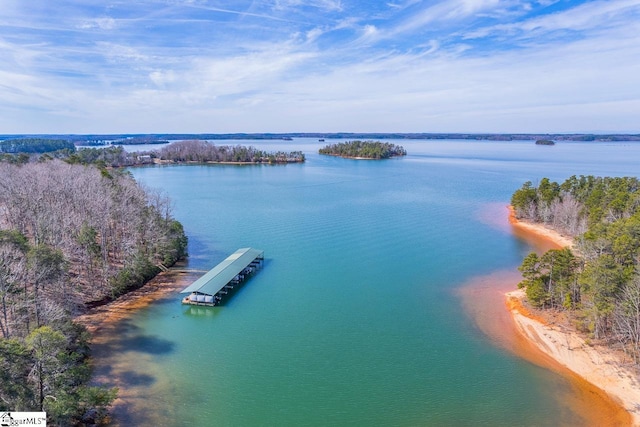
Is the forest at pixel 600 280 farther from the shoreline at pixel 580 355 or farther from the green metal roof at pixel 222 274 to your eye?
the green metal roof at pixel 222 274

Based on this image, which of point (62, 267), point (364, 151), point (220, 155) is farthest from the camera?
point (364, 151)

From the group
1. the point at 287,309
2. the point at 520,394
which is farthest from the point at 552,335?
the point at 287,309

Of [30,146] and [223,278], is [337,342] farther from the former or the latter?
[30,146]

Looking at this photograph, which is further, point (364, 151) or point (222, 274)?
point (364, 151)

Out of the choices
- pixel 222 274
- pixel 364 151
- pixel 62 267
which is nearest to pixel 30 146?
pixel 364 151

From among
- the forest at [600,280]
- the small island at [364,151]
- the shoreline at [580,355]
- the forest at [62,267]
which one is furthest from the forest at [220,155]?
the shoreline at [580,355]

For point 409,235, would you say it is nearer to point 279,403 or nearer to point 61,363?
point 279,403

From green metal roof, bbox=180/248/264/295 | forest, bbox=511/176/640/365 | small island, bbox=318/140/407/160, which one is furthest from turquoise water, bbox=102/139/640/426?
small island, bbox=318/140/407/160

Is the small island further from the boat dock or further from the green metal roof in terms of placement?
the green metal roof
